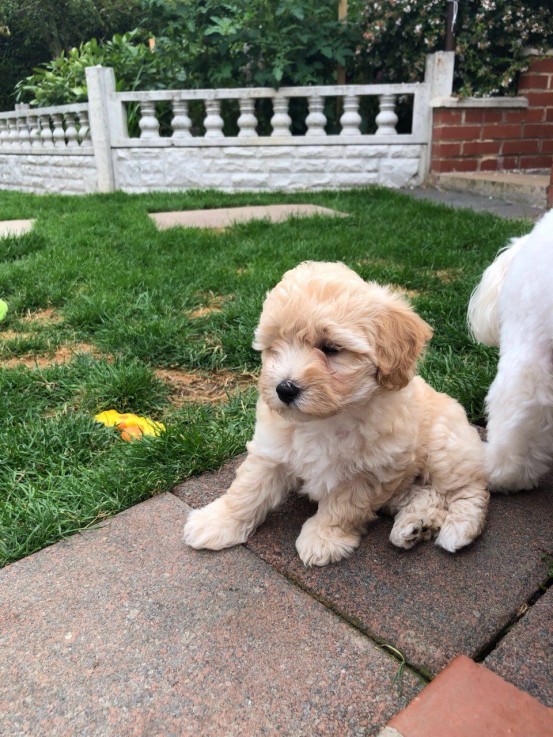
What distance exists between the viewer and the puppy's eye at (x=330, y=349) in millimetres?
1825

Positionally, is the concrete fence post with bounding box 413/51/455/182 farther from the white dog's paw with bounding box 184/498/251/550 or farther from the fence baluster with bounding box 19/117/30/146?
the fence baluster with bounding box 19/117/30/146

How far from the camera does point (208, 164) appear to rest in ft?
31.9

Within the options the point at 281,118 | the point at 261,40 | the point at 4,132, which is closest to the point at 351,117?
the point at 281,118

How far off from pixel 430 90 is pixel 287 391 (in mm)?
8366

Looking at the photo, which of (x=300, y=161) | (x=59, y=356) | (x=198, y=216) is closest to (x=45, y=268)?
(x=59, y=356)

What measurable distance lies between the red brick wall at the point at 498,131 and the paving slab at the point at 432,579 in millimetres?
7577

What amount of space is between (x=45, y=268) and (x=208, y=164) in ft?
17.3

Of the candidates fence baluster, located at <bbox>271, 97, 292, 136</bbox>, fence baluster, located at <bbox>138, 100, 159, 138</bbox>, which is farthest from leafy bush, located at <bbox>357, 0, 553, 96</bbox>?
fence baluster, located at <bbox>138, 100, 159, 138</bbox>

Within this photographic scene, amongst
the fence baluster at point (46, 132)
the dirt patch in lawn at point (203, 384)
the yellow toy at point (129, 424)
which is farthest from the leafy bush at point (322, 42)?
the yellow toy at point (129, 424)

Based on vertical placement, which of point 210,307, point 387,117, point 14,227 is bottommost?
point 210,307

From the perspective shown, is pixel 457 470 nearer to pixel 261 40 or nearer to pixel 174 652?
pixel 174 652

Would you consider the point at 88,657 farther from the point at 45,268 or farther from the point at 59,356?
the point at 45,268

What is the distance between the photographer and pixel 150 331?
377 centimetres

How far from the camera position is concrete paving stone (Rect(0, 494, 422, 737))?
1472 mm
